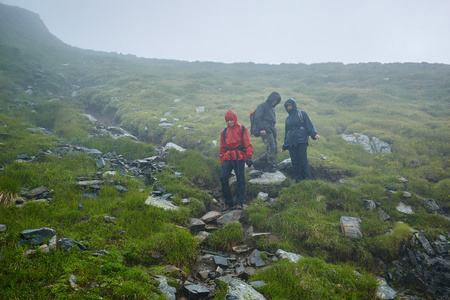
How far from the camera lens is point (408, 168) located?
40.2 ft

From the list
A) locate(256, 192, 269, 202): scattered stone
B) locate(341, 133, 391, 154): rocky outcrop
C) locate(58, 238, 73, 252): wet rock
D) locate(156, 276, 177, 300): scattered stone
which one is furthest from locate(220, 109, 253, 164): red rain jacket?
locate(341, 133, 391, 154): rocky outcrop

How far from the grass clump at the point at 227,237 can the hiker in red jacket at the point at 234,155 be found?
1.95 m

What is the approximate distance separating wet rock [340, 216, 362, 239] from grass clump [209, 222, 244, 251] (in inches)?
123

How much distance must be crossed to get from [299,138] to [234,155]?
3.17 meters

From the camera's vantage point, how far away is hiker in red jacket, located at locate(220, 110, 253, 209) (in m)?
9.12

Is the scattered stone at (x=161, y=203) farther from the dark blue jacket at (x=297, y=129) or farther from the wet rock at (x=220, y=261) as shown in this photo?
the dark blue jacket at (x=297, y=129)

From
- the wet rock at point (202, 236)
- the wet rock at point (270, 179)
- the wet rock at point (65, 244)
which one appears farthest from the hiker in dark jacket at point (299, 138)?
the wet rock at point (65, 244)

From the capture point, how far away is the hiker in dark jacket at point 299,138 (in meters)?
10.2

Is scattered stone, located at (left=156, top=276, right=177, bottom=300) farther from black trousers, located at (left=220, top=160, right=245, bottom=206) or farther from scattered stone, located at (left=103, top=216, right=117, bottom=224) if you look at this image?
black trousers, located at (left=220, top=160, right=245, bottom=206)

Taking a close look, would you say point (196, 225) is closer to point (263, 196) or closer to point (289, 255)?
point (289, 255)

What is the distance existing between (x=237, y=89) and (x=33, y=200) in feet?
100

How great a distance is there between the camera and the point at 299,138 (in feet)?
33.5

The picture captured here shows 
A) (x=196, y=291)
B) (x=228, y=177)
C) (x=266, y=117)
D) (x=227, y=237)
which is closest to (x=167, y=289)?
(x=196, y=291)

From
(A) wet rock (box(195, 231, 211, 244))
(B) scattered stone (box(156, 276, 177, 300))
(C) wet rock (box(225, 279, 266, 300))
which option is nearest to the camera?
(B) scattered stone (box(156, 276, 177, 300))
